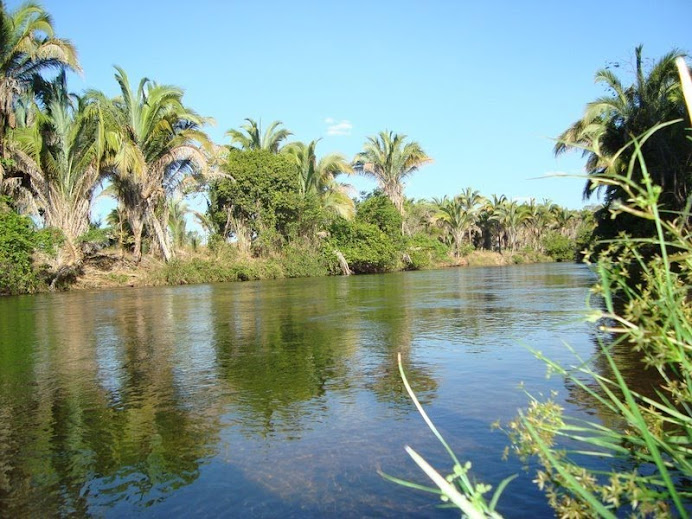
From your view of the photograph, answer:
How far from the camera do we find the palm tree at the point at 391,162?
1994 inches

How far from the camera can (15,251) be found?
876 inches

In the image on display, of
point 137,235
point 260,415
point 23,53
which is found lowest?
point 260,415

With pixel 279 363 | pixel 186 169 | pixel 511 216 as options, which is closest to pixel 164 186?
pixel 186 169

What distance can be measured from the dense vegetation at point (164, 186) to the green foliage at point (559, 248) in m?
26.5

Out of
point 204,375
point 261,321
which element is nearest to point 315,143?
point 261,321

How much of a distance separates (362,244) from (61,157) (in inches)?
863

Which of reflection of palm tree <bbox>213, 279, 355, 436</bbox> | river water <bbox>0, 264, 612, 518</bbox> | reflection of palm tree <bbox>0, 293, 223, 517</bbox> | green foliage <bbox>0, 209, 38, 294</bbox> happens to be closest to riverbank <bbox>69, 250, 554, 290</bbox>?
green foliage <bbox>0, 209, 38, 294</bbox>

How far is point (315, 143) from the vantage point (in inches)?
1644

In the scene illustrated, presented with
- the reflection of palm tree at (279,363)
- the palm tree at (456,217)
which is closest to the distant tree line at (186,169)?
the reflection of palm tree at (279,363)

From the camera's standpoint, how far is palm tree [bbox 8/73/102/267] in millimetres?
25391

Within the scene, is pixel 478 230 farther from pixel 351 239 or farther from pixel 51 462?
pixel 51 462

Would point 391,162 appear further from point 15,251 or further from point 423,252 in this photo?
point 15,251

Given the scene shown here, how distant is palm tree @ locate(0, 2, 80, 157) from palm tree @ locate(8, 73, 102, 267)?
4.41 ft

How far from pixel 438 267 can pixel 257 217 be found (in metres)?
22.9
